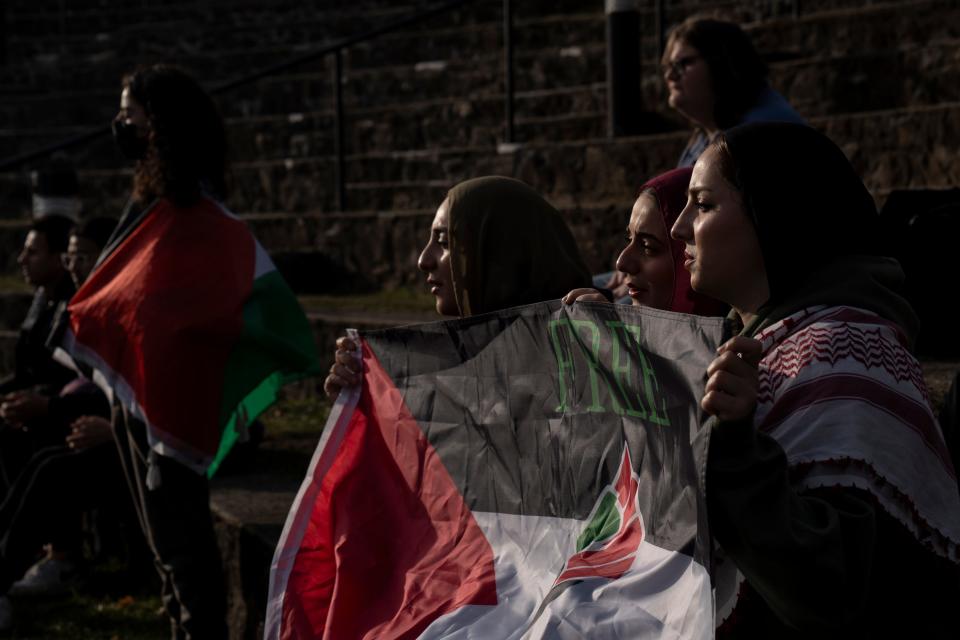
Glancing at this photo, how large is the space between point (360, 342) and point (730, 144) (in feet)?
4.88

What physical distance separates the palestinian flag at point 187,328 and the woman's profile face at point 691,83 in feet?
5.23

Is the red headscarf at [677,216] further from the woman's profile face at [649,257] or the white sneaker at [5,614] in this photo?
the white sneaker at [5,614]

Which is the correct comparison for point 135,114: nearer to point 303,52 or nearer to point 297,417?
point 297,417

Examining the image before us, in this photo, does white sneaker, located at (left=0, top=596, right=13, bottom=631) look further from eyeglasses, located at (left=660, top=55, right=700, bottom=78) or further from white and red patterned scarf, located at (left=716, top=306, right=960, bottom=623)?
white and red patterned scarf, located at (left=716, top=306, right=960, bottom=623)

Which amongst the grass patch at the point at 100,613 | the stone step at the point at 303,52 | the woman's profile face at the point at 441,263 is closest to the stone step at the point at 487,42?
the stone step at the point at 303,52

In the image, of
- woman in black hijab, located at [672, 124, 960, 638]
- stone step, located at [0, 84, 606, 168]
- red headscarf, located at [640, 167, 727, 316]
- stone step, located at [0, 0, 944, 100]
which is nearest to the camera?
woman in black hijab, located at [672, 124, 960, 638]

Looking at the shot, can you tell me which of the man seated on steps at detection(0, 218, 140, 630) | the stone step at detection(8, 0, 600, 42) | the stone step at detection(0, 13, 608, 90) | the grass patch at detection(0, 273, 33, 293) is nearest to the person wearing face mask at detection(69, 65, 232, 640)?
the man seated on steps at detection(0, 218, 140, 630)

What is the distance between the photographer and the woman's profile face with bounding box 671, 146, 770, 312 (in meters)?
2.26

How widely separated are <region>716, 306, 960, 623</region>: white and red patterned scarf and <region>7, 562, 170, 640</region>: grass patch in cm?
370

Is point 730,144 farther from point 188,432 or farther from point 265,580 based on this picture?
point 265,580

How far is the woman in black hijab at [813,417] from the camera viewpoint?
1.98 m

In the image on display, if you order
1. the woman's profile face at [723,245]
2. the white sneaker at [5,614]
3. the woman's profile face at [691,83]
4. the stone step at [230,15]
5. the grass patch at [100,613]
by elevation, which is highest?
the stone step at [230,15]

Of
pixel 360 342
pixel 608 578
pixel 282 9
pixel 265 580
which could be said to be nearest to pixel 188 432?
pixel 265 580

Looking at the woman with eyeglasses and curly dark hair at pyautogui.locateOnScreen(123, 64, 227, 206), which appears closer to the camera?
curly dark hair at pyautogui.locateOnScreen(123, 64, 227, 206)
